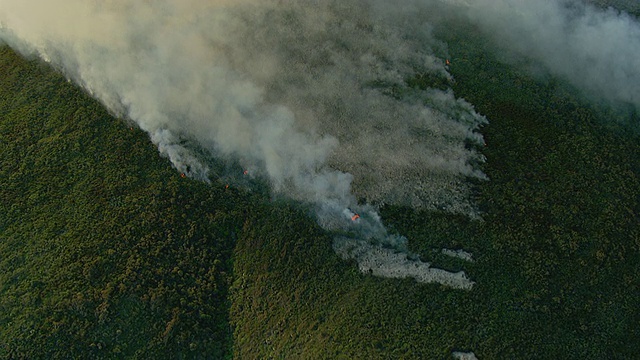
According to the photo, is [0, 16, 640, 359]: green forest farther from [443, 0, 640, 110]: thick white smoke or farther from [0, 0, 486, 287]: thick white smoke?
[443, 0, 640, 110]: thick white smoke

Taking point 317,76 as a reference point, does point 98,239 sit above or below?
below

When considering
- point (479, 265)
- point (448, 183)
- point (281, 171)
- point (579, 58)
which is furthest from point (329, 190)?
point (579, 58)

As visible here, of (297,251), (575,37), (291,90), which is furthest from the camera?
(575,37)

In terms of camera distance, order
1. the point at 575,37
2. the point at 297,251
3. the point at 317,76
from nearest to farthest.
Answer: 1. the point at 297,251
2. the point at 317,76
3. the point at 575,37

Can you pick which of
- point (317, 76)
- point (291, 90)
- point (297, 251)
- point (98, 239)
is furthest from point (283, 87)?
point (98, 239)

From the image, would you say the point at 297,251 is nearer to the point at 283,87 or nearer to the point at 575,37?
the point at 283,87

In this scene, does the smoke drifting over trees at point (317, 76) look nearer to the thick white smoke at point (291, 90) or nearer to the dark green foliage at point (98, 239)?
the thick white smoke at point (291, 90)

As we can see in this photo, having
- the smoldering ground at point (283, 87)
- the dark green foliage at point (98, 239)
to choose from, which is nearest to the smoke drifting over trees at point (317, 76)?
the smoldering ground at point (283, 87)
